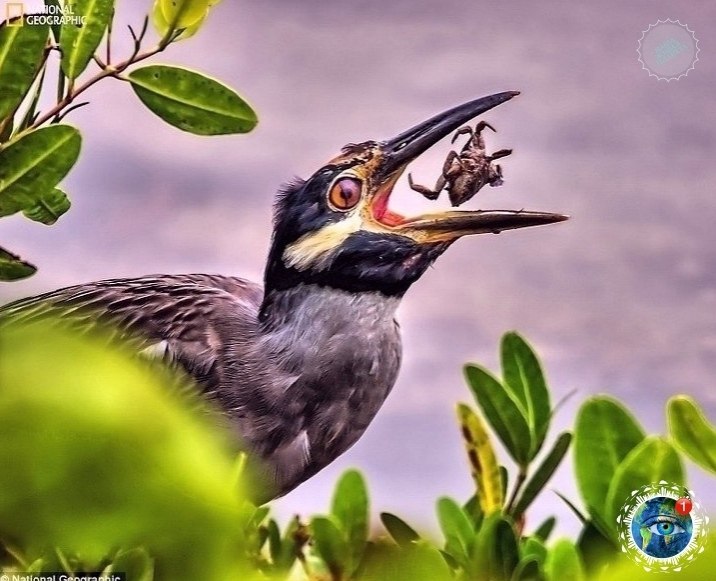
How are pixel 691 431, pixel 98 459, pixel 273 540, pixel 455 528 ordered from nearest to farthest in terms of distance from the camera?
A: 1. pixel 98 459
2. pixel 691 431
3. pixel 455 528
4. pixel 273 540

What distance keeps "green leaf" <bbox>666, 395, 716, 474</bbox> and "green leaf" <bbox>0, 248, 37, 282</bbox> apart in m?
0.30

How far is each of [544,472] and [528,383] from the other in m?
0.04

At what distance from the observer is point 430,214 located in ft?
4.37

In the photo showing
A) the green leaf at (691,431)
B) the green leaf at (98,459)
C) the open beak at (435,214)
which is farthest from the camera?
the open beak at (435,214)

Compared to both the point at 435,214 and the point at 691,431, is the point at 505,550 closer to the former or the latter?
the point at 691,431

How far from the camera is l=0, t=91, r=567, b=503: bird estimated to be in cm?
122

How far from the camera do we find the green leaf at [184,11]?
51 centimetres

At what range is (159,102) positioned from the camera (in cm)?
51

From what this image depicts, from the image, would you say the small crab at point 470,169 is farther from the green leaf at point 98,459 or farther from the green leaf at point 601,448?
the green leaf at point 98,459

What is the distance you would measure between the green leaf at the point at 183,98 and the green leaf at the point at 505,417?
0.24m

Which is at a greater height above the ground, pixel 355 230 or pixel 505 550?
pixel 355 230

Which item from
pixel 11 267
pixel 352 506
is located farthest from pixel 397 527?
pixel 11 267

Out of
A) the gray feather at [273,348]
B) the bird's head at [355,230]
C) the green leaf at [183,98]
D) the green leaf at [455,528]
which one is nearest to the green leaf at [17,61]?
the green leaf at [183,98]

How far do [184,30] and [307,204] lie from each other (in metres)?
0.85
